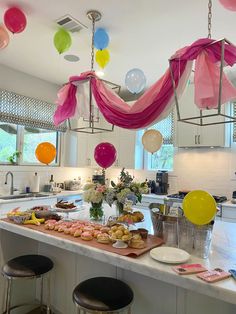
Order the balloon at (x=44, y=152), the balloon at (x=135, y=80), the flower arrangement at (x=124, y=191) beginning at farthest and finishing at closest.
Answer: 1. the balloon at (x=44, y=152)
2. the balloon at (x=135, y=80)
3. the flower arrangement at (x=124, y=191)

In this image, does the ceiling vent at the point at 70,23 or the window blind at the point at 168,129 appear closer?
the ceiling vent at the point at 70,23

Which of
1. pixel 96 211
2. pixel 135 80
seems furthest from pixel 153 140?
pixel 96 211

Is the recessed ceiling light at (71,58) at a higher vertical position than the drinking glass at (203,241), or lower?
higher

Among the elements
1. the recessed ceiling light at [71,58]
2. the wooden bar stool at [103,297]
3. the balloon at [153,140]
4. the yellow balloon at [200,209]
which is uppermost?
the recessed ceiling light at [71,58]

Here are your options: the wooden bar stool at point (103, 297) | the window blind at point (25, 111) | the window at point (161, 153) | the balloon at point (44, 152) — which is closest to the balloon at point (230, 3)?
Result: the wooden bar stool at point (103, 297)

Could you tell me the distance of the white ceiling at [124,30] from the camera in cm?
226

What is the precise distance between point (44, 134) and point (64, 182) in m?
0.97

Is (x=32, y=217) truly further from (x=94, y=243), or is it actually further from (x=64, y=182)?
(x=64, y=182)

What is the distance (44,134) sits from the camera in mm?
4562

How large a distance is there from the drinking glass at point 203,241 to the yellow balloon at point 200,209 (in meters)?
0.05

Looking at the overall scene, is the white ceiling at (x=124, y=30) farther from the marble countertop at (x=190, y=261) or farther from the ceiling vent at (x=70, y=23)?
the marble countertop at (x=190, y=261)

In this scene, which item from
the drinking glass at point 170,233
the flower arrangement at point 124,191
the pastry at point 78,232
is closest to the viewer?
the drinking glass at point 170,233

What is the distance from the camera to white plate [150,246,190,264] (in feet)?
4.28

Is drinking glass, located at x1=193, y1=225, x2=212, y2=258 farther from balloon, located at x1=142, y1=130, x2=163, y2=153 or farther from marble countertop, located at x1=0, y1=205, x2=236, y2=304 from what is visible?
balloon, located at x1=142, y1=130, x2=163, y2=153
